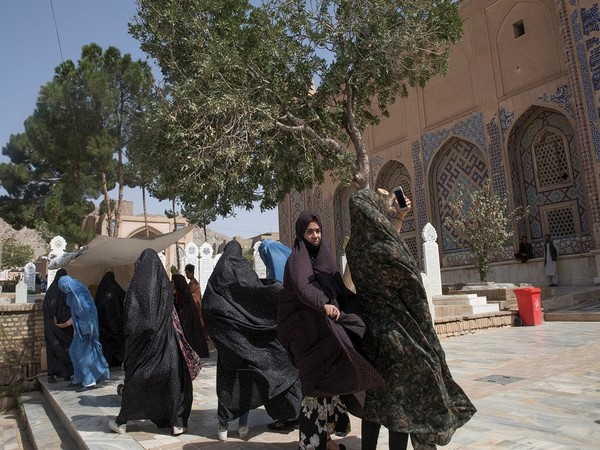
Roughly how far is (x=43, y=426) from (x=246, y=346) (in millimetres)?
2179

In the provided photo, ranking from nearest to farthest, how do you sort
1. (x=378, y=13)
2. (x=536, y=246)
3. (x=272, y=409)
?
(x=272, y=409) → (x=378, y=13) → (x=536, y=246)

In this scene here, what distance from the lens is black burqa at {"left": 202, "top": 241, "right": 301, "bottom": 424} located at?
299cm

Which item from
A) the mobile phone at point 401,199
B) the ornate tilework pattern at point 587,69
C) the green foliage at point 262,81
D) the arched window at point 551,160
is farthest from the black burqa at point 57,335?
the arched window at point 551,160

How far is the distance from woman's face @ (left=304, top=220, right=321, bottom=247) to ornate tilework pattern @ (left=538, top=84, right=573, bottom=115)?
10.1 metres

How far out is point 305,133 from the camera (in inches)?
245

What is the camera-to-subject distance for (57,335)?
5.46m

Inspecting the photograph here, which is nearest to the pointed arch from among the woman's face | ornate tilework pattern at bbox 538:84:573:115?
ornate tilework pattern at bbox 538:84:573:115

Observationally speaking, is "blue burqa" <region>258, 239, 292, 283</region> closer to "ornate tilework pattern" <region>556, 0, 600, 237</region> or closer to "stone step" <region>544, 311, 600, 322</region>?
"stone step" <region>544, 311, 600, 322</region>

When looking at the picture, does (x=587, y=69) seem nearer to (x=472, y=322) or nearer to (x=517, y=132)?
(x=517, y=132)

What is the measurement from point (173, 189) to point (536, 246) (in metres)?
8.78

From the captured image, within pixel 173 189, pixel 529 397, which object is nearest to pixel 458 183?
pixel 173 189

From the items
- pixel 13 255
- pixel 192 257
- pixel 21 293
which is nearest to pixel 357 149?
pixel 192 257

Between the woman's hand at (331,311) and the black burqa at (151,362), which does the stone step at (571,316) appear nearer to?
the black burqa at (151,362)

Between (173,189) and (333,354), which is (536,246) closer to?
(173,189)
